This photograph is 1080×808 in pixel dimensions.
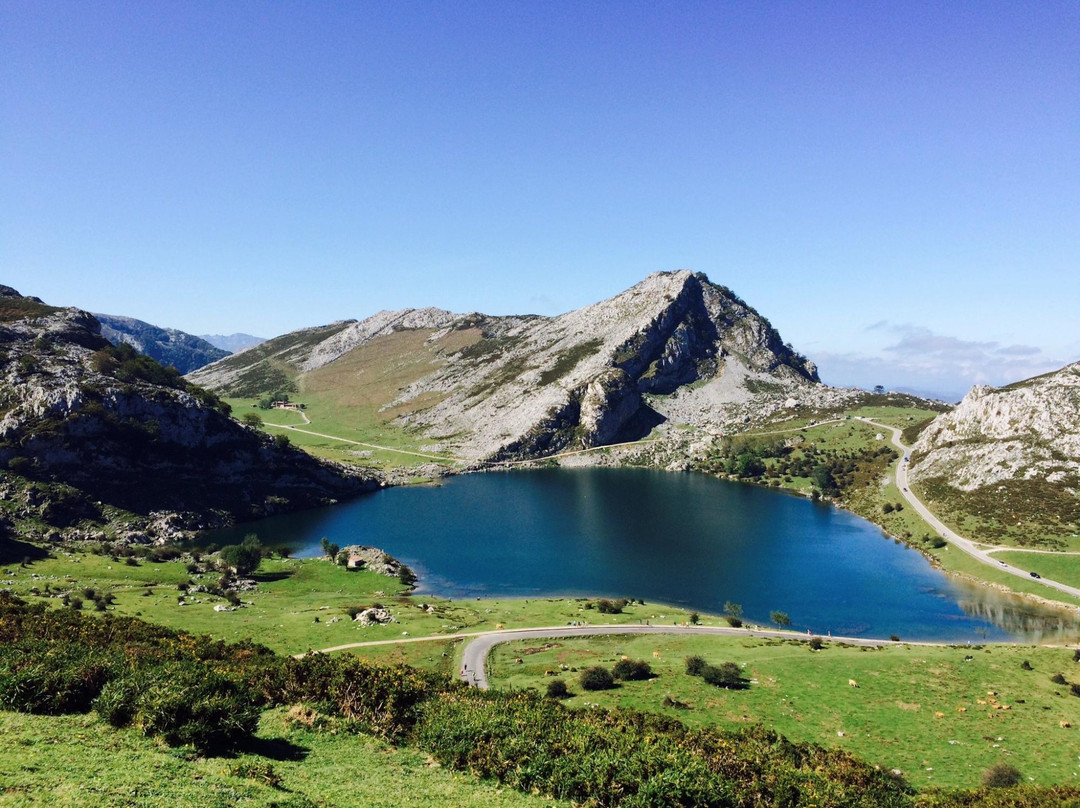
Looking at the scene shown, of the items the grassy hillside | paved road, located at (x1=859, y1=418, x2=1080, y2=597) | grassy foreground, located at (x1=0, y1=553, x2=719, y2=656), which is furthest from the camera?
the grassy hillside

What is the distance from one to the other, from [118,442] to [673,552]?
11901 centimetres

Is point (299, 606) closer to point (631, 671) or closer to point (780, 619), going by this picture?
point (631, 671)

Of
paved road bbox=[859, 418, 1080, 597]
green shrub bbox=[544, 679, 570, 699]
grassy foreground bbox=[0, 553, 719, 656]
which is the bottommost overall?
grassy foreground bbox=[0, 553, 719, 656]

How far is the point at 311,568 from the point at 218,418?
7542cm

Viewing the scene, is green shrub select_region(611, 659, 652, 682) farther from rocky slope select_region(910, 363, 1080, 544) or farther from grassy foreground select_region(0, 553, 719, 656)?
rocky slope select_region(910, 363, 1080, 544)

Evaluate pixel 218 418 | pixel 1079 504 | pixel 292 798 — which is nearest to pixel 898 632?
pixel 1079 504

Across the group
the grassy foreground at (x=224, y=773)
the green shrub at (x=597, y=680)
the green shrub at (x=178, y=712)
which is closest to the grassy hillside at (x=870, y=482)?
the green shrub at (x=597, y=680)

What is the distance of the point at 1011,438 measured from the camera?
13275 cm

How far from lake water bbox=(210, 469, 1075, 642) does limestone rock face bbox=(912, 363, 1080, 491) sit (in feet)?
91.1

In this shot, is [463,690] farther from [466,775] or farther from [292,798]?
[292,798]

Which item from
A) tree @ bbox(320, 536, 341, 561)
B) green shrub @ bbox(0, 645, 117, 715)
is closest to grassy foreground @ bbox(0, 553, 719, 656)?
tree @ bbox(320, 536, 341, 561)

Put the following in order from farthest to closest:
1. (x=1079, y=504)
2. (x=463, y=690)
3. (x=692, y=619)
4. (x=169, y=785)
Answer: (x=1079, y=504) → (x=692, y=619) → (x=463, y=690) → (x=169, y=785)

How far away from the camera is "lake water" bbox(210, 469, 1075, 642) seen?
84062 millimetres

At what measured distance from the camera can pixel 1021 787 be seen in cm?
2970
